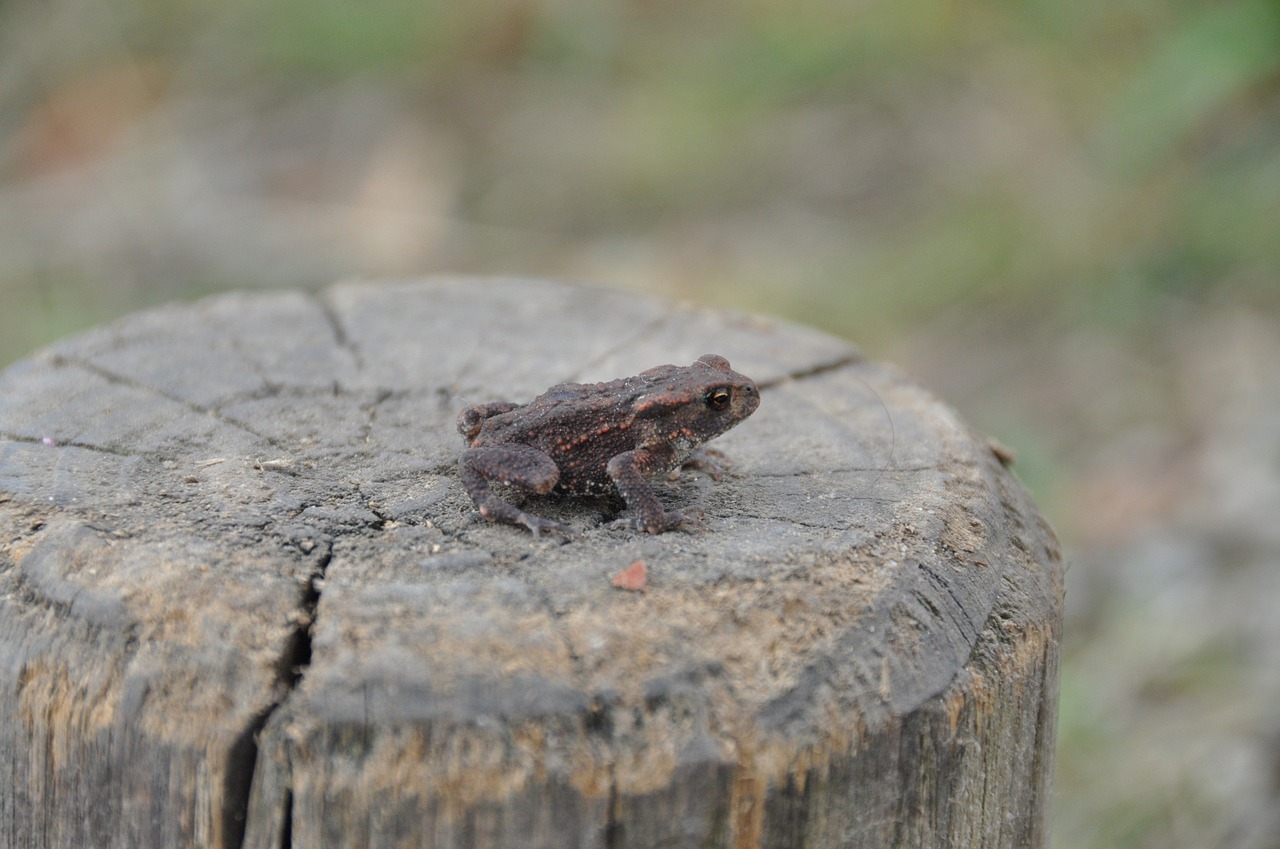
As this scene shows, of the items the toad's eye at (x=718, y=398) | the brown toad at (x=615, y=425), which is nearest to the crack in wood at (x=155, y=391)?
the brown toad at (x=615, y=425)

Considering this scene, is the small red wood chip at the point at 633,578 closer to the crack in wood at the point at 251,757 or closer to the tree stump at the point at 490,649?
the tree stump at the point at 490,649

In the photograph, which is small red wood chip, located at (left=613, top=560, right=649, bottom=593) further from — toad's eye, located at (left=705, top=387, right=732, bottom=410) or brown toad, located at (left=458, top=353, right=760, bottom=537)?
toad's eye, located at (left=705, top=387, right=732, bottom=410)

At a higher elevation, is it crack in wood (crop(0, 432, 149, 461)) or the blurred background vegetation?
the blurred background vegetation

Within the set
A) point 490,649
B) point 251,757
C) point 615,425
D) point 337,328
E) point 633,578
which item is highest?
point 337,328

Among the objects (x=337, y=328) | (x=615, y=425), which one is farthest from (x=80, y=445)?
(x=615, y=425)

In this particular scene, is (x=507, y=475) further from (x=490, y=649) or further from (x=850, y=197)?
(x=850, y=197)

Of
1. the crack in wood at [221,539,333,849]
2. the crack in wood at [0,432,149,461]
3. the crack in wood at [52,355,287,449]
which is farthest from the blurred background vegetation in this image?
the crack in wood at [0,432,149,461]
